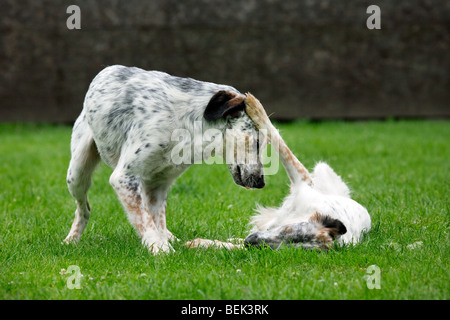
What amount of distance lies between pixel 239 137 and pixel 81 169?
126cm

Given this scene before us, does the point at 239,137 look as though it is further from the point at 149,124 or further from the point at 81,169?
the point at 81,169

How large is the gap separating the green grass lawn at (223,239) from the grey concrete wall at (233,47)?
4070mm

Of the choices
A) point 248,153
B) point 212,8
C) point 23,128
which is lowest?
point 23,128

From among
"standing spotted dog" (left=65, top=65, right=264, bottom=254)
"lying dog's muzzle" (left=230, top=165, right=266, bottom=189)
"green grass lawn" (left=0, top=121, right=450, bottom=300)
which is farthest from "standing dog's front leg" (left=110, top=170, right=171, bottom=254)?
"lying dog's muzzle" (left=230, top=165, right=266, bottom=189)

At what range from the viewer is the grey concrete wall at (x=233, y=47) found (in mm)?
12383

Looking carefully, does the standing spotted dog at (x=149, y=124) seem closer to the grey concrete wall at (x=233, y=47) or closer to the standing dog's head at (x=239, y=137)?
the standing dog's head at (x=239, y=137)

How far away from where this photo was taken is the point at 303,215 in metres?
4.27

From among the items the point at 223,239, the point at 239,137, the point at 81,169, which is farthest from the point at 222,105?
the point at 81,169

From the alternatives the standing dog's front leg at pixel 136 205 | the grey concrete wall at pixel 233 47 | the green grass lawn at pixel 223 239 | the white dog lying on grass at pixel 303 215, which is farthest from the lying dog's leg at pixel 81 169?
the grey concrete wall at pixel 233 47

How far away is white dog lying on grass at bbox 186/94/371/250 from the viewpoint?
3.99 metres

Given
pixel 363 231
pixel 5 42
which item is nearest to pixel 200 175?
pixel 363 231

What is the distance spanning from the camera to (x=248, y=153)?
4.12 meters

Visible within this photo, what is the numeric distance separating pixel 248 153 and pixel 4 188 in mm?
3617
